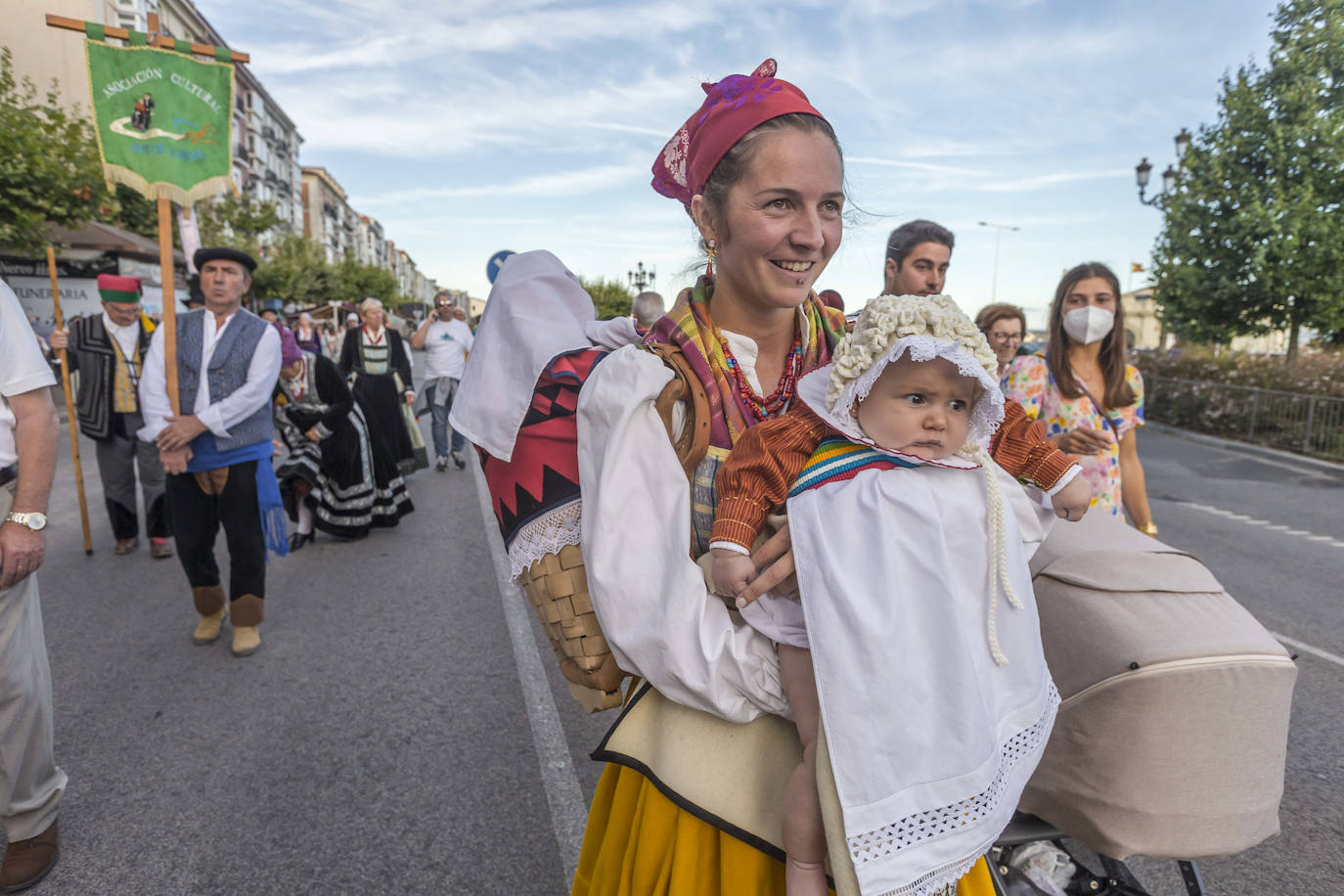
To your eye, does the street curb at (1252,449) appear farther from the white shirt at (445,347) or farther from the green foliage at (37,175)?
the green foliage at (37,175)

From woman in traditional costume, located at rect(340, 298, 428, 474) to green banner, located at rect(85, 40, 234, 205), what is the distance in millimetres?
3914

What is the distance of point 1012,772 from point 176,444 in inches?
162

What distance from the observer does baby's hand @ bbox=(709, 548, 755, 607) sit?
130 centimetres

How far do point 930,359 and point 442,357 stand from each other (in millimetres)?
9619

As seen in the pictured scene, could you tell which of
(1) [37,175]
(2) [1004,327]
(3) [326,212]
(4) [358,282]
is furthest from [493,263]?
(3) [326,212]

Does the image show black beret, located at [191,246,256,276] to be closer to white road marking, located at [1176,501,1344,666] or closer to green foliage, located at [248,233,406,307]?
white road marking, located at [1176,501,1344,666]

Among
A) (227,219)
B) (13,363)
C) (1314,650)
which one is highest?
(227,219)

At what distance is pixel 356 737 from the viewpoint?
3592 mm

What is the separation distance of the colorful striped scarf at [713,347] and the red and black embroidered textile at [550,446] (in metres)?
0.19

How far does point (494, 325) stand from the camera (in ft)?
5.09

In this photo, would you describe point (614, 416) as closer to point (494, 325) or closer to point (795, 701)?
point (494, 325)

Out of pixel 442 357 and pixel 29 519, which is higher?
pixel 442 357

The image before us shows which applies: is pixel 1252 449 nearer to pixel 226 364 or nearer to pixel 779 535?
pixel 226 364

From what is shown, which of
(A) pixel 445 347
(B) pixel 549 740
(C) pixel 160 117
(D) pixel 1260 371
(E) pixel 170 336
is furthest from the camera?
(D) pixel 1260 371
